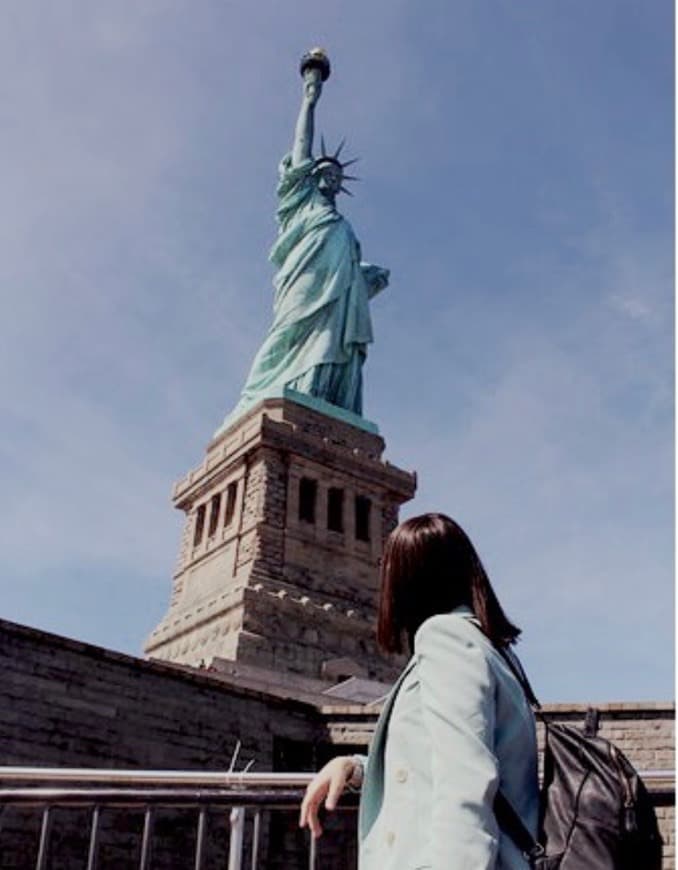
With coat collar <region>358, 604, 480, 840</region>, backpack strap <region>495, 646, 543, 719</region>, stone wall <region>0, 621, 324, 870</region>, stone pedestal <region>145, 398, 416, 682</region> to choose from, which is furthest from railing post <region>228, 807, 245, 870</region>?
stone pedestal <region>145, 398, 416, 682</region>

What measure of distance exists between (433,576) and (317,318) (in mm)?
33982

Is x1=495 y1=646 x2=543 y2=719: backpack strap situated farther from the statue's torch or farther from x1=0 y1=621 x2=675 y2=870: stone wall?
the statue's torch

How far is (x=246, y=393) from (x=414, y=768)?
1340 inches

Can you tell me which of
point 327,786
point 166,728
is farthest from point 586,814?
point 166,728

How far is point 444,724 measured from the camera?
196cm

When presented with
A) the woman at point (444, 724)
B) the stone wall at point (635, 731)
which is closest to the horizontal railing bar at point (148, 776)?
the woman at point (444, 724)

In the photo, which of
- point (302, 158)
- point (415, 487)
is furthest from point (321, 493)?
point (302, 158)

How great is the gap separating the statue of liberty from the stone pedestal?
1.92m

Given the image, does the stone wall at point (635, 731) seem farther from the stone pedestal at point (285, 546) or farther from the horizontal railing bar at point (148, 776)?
the horizontal railing bar at point (148, 776)

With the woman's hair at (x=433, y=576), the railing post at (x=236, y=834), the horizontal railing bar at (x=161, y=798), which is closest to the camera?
the woman's hair at (x=433, y=576)

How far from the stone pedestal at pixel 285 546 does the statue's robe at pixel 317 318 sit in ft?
6.26

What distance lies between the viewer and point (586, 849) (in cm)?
206

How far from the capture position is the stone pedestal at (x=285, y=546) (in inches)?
1085

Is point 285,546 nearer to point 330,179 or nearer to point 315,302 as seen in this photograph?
point 315,302
